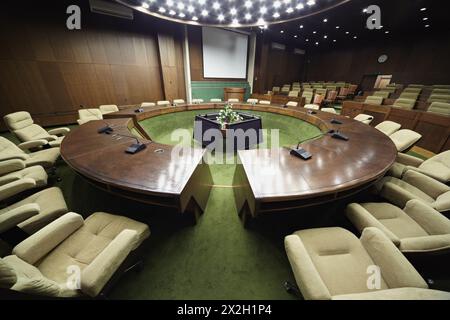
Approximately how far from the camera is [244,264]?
1503 mm

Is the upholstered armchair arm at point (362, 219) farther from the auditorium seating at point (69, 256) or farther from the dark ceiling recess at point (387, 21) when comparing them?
the dark ceiling recess at point (387, 21)

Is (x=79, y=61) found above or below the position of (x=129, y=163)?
above

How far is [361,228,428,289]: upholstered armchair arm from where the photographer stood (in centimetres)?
88

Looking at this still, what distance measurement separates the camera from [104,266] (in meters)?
0.93

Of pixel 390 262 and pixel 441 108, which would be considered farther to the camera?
pixel 441 108

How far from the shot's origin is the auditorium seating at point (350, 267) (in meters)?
0.79

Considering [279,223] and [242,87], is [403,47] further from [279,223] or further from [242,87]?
[279,223]

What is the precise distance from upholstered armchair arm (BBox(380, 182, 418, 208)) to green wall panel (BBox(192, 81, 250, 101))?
788 centimetres

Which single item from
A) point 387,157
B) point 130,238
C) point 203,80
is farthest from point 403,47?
point 130,238

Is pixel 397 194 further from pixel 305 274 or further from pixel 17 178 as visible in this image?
pixel 17 178

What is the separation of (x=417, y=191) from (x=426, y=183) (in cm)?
11

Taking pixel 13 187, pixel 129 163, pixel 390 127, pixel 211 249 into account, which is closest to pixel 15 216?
pixel 13 187

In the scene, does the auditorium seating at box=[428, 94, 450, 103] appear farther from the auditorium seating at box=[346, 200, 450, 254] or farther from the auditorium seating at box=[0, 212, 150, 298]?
the auditorium seating at box=[0, 212, 150, 298]

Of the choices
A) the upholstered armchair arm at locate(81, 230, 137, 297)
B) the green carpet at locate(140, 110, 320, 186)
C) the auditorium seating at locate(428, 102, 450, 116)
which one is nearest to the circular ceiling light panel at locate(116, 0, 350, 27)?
the green carpet at locate(140, 110, 320, 186)
